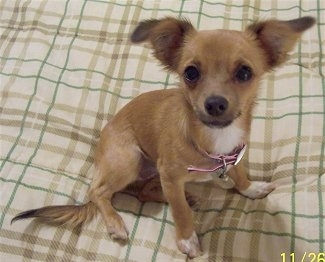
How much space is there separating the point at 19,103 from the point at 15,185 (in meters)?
0.53

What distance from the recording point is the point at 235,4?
8.55ft

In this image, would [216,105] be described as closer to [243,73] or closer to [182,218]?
[243,73]

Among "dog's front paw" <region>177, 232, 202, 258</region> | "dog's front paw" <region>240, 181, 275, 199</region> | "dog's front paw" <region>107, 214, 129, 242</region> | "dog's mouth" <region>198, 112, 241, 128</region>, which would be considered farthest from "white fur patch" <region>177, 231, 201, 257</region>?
"dog's mouth" <region>198, 112, 241, 128</region>

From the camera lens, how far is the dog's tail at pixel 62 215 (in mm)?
1744

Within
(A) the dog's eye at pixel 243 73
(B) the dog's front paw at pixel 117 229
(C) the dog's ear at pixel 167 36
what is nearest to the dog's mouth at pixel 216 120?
(A) the dog's eye at pixel 243 73

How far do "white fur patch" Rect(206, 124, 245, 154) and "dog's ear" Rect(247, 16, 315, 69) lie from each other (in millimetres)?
259

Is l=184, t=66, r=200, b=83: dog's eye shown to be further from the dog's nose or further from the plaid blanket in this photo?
the plaid blanket

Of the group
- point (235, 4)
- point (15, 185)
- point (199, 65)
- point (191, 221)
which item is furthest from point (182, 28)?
point (235, 4)

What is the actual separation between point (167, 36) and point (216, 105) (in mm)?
349

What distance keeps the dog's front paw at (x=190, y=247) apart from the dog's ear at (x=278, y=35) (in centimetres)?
73

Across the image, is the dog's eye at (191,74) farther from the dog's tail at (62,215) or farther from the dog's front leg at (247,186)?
the dog's tail at (62,215)

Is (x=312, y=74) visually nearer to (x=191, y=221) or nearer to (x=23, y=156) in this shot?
(x=191, y=221)

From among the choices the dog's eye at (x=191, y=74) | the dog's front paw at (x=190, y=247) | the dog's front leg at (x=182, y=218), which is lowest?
the dog's front paw at (x=190, y=247)
